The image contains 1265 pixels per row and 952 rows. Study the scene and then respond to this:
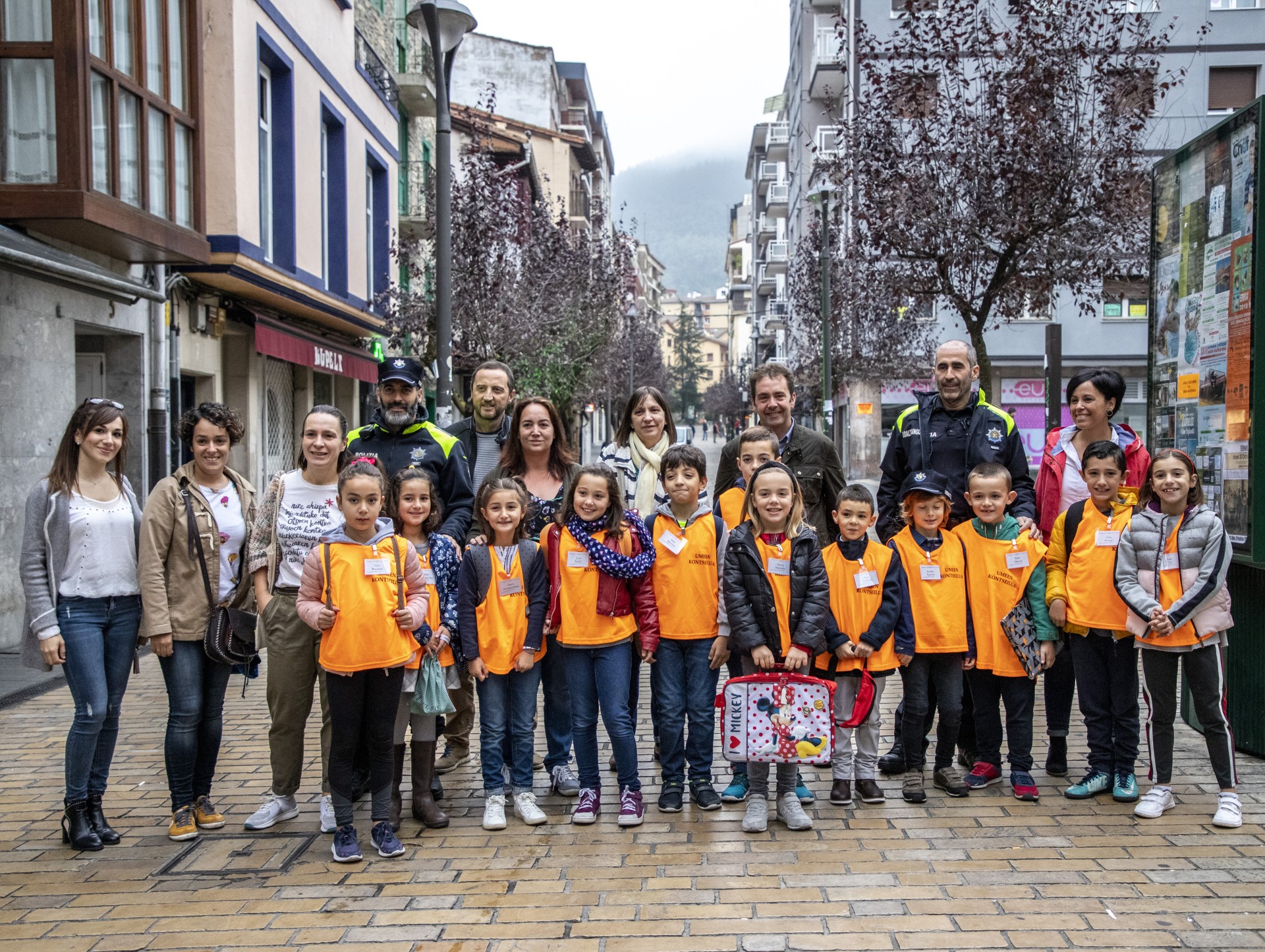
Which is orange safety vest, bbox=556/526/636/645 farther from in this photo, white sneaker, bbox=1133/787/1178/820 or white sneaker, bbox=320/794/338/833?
white sneaker, bbox=1133/787/1178/820

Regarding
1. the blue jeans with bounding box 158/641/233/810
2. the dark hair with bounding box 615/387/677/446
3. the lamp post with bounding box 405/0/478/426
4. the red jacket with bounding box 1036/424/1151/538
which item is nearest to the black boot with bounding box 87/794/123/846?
the blue jeans with bounding box 158/641/233/810

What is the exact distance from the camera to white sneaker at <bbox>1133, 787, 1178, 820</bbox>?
5.20m

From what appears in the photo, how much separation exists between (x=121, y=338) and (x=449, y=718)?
26.1 ft

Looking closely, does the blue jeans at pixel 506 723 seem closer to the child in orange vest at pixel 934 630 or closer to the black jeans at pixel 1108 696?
the child in orange vest at pixel 934 630

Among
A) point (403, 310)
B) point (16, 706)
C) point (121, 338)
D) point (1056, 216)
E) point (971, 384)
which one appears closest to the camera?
point (971, 384)

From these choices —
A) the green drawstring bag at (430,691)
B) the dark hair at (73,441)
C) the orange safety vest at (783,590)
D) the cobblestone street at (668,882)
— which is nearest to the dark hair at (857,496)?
the orange safety vest at (783,590)

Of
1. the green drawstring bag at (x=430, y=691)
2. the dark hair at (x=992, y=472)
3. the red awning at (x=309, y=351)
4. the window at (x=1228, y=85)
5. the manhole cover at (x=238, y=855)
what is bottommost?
the manhole cover at (x=238, y=855)

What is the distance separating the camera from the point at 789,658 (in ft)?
17.2

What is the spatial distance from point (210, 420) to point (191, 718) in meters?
1.36

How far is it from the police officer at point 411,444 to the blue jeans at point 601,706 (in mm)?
945

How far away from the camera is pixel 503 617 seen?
5.37 metres

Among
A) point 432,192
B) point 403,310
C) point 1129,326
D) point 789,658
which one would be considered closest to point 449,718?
point 789,658

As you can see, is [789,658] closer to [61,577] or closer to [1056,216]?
[61,577]

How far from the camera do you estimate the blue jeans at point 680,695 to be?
17.8ft
